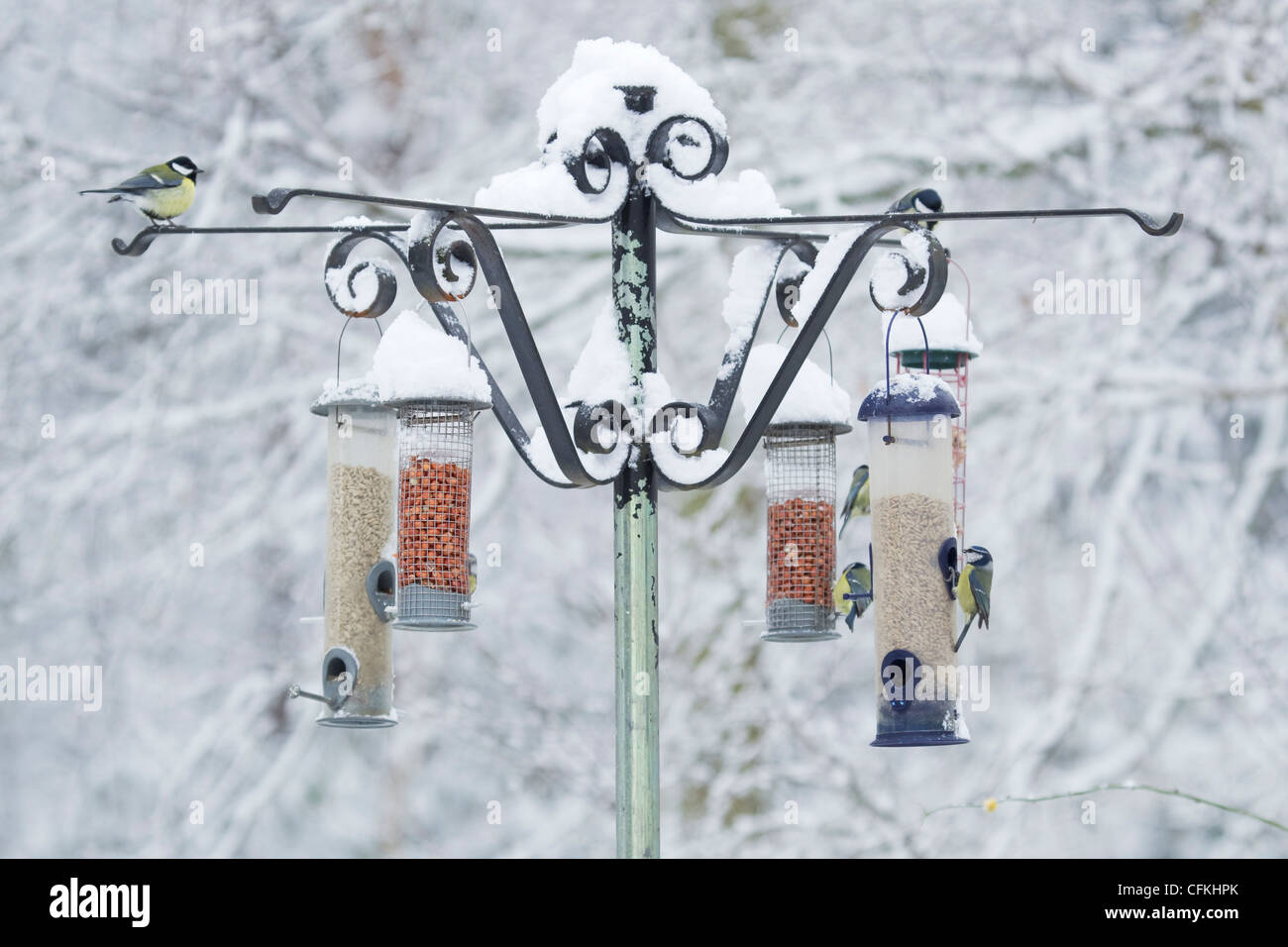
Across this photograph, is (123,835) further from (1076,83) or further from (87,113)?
(1076,83)

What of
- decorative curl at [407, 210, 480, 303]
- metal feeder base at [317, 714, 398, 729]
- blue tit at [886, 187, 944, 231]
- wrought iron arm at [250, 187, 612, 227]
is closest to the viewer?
wrought iron arm at [250, 187, 612, 227]

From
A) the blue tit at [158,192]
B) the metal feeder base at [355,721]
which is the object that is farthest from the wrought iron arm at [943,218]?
the blue tit at [158,192]

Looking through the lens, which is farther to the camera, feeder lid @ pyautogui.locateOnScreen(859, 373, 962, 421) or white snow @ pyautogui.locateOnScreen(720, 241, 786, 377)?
feeder lid @ pyautogui.locateOnScreen(859, 373, 962, 421)

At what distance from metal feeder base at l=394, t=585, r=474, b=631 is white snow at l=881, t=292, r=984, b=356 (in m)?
1.26

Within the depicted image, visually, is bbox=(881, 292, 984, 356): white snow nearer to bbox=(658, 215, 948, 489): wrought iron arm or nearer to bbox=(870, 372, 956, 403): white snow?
bbox=(870, 372, 956, 403): white snow

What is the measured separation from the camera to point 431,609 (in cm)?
452

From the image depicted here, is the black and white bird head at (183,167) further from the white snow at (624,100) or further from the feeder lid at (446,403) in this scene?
the white snow at (624,100)

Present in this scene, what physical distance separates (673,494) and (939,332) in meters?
5.48

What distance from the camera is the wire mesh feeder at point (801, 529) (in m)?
4.51

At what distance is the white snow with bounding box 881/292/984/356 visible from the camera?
461 cm

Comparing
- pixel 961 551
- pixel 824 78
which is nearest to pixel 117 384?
pixel 824 78

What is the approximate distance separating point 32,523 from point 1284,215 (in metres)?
6.80

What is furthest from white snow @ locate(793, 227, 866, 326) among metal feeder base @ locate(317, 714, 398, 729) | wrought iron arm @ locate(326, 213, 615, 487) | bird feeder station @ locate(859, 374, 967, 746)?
metal feeder base @ locate(317, 714, 398, 729)

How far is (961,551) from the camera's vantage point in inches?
173
